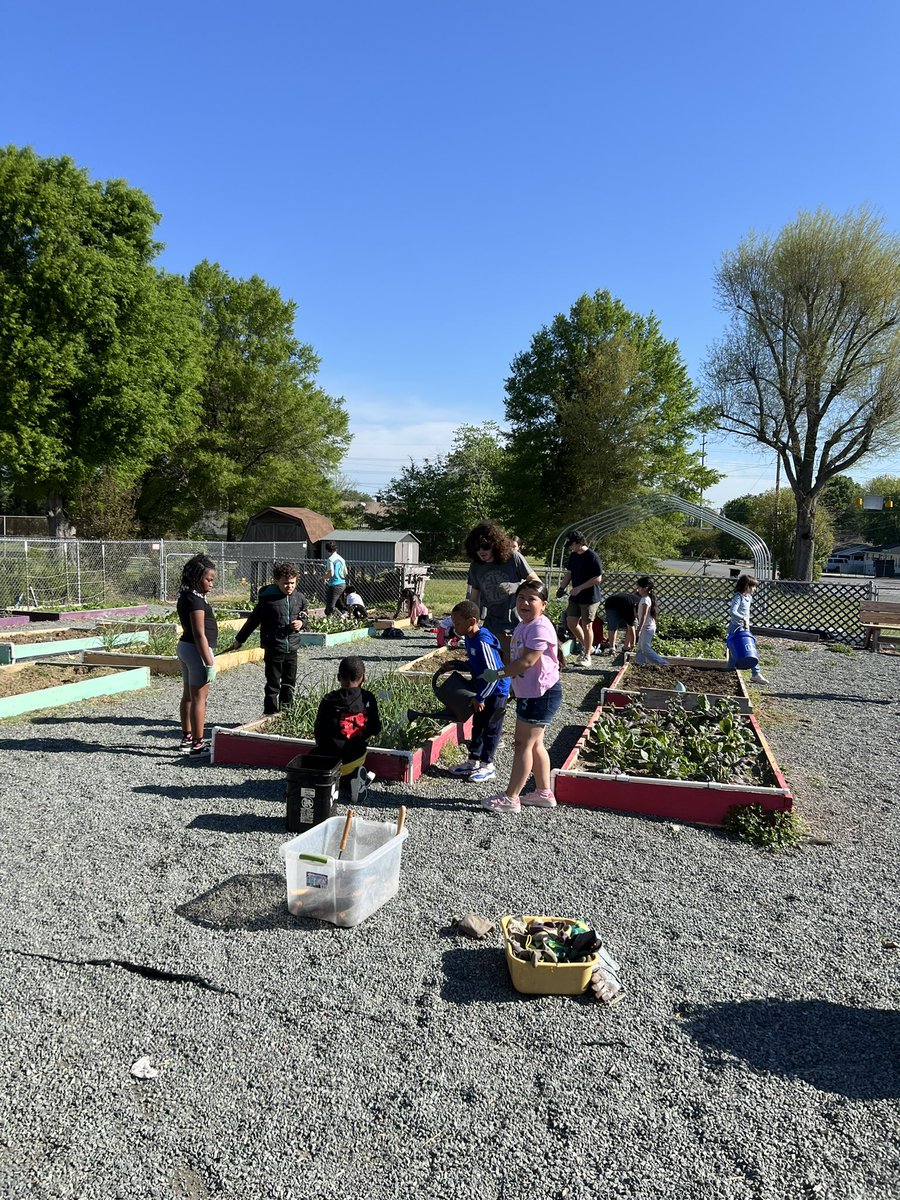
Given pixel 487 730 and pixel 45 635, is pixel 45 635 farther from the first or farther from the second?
pixel 487 730

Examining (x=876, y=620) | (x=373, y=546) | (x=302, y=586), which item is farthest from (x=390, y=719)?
(x=373, y=546)

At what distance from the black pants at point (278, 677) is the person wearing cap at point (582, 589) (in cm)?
475

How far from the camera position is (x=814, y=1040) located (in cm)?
299

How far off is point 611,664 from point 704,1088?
949cm

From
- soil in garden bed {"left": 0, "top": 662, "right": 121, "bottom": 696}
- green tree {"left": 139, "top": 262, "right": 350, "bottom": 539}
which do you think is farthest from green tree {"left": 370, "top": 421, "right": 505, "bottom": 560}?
soil in garden bed {"left": 0, "top": 662, "right": 121, "bottom": 696}

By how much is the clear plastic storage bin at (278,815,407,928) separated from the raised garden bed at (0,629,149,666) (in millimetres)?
8547

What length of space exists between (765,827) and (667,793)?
0.67 meters

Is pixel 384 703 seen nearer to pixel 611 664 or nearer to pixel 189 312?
pixel 611 664

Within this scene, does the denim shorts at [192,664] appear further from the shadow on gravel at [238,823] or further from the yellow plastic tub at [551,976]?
the yellow plastic tub at [551,976]

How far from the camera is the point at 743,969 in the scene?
3471 millimetres

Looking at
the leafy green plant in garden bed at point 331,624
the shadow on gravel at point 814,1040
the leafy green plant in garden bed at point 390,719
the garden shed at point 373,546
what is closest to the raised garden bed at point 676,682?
the leafy green plant in garden bed at point 390,719

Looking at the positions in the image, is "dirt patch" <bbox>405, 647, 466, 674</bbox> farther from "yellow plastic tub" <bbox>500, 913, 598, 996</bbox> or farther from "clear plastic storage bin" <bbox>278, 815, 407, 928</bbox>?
"yellow plastic tub" <bbox>500, 913, 598, 996</bbox>

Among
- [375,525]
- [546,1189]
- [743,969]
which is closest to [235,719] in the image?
[743,969]

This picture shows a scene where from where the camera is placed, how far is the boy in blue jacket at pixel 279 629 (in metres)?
6.77
